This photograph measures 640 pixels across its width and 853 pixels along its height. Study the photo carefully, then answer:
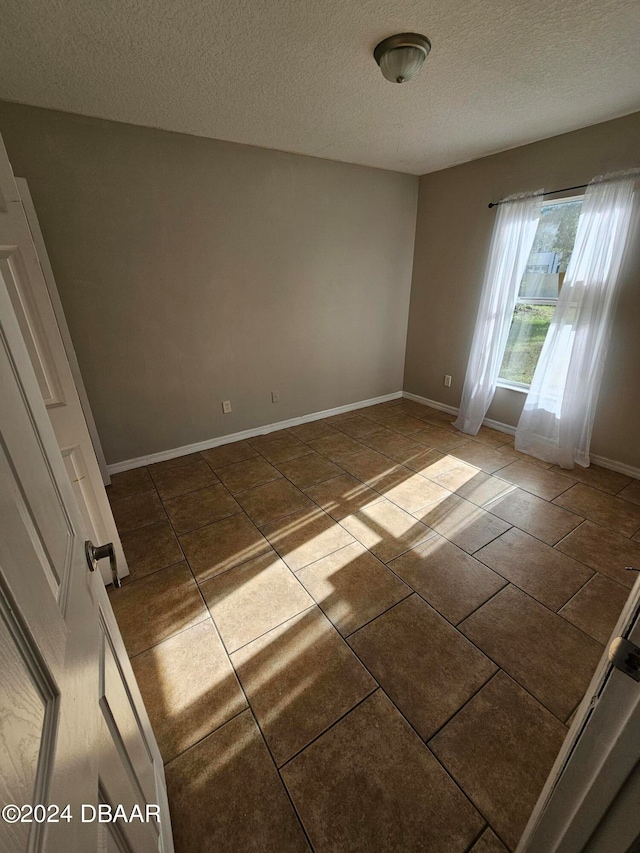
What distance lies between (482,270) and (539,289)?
21.9 inches

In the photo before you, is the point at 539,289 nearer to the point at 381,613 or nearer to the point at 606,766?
the point at 381,613

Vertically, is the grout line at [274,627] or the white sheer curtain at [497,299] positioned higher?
the white sheer curtain at [497,299]

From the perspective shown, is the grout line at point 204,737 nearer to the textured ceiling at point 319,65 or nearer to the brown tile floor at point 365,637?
the brown tile floor at point 365,637

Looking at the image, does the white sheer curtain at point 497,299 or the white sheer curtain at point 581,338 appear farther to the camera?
the white sheer curtain at point 497,299

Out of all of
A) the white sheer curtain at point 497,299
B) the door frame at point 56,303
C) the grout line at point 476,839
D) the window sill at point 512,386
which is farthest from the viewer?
the window sill at point 512,386

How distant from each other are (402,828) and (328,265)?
3676mm

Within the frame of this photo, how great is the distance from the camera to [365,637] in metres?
1.57

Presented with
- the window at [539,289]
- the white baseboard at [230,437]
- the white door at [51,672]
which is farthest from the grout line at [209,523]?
the window at [539,289]

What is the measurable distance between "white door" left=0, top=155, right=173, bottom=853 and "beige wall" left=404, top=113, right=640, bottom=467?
135 inches

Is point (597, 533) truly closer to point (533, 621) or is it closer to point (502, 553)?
point (502, 553)

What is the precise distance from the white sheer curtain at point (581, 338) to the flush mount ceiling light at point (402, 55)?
170cm

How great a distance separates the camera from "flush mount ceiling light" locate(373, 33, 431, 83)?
5.15 feet

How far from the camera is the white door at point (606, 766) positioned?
0.57 meters

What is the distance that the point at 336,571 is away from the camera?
6.35 feet
